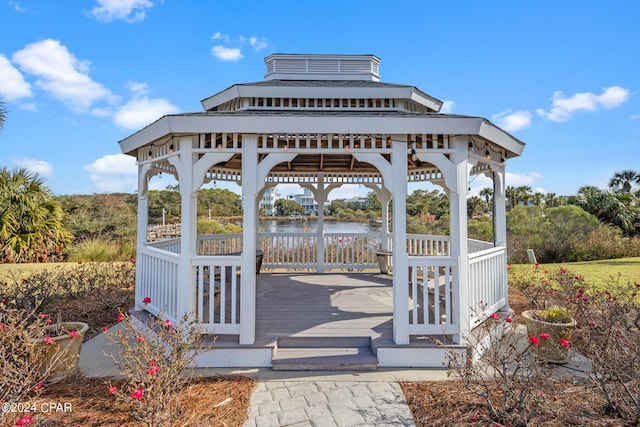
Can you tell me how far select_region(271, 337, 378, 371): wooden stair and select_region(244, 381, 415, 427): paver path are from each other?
26cm

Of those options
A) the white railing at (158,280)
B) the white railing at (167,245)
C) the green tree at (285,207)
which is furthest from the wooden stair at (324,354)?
the green tree at (285,207)

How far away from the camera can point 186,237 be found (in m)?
3.62

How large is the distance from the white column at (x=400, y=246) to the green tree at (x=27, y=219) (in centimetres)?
1135

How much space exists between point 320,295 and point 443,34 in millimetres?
6520

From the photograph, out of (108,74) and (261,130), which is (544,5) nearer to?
(261,130)

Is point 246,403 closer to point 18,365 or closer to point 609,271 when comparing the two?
point 18,365

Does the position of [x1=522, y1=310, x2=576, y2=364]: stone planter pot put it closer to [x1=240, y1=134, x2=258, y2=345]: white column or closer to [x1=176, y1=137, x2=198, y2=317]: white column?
[x1=240, y1=134, x2=258, y2=345]: white column

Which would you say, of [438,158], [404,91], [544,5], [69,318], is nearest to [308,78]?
[404,91]

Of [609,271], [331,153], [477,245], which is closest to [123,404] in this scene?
[331,153]

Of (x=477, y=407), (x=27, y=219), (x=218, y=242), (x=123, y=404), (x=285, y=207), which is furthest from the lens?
(x=285, y=207)

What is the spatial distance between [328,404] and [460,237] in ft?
7.54

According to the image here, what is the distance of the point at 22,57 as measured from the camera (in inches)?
448

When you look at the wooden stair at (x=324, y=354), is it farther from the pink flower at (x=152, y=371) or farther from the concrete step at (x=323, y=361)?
the pink flower at (x=152, y=371)

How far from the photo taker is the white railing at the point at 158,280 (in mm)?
3732
